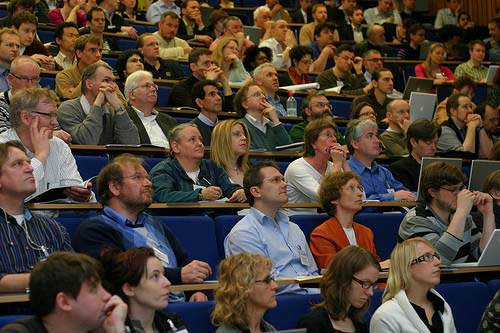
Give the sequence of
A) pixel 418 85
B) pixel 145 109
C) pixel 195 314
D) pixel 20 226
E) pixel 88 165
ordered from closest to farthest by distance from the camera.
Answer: pixel 195 314 < pixel 20 226 < pixel 88 165 < pixel 145 109 < pixel 418 85

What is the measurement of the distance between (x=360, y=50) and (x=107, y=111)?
4.17 m

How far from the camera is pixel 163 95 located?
21.4 ft

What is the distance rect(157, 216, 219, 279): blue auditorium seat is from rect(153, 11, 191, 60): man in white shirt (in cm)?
394

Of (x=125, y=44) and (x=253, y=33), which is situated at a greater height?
(x=125, y=44)

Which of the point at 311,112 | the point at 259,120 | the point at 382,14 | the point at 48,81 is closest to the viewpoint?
the point at 259,120

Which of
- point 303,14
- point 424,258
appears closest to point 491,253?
point 424,258

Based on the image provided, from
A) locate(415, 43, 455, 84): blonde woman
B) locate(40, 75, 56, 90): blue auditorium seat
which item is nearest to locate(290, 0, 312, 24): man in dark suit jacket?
locate(415, 43, 455, 84): blonde woman

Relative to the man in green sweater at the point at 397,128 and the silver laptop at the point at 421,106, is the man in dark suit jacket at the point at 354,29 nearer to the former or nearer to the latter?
the silver laptop at the point at 421,106

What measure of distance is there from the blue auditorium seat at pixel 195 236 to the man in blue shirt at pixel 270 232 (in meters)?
0.09

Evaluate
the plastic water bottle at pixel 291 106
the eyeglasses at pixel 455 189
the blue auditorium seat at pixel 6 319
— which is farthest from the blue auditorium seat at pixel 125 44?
the blue auditorium seat at pixel 6 319

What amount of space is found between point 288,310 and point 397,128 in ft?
10.8

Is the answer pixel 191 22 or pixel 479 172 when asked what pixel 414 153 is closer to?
pixel 479 172

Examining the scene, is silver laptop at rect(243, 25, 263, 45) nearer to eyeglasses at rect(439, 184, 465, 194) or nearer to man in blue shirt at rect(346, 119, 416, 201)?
man in blue shirt at rect(346, 119, 416, 201)

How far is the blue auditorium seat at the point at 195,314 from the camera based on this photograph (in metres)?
3.07
